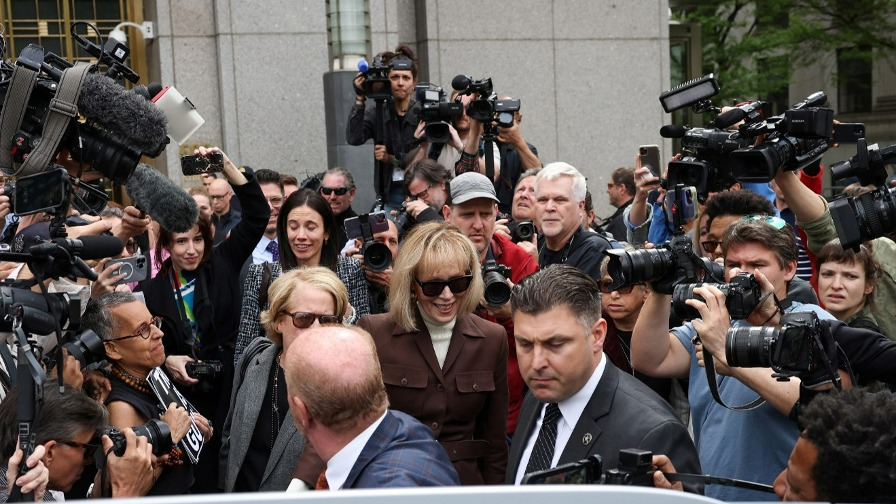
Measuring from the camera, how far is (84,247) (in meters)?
3.96

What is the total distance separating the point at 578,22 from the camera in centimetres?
1296

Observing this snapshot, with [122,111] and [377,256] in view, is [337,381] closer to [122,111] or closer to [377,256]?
[122,111]

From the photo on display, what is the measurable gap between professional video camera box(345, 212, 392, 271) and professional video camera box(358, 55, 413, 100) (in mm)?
3031

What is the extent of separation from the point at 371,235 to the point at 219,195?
10.6ft

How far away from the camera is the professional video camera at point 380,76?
28.6 ft

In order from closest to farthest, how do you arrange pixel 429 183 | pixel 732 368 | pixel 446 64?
pixel 732 368, pixel 429 183, pixel 446 64

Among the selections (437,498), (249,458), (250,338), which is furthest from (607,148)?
(437,498)

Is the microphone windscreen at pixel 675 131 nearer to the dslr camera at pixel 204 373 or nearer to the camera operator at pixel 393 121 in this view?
the dslr camera at pixel 204 373

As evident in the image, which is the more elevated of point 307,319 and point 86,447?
point 307,319

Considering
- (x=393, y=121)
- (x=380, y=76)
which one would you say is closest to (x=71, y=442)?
(x=380, y=76)

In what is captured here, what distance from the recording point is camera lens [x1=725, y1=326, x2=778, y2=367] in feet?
11.4

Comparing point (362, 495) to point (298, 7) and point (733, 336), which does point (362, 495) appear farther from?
point (298, 7)

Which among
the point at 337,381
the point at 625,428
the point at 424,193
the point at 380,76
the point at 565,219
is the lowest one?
the point at 625,428

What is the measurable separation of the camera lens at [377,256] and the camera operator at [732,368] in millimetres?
1866
